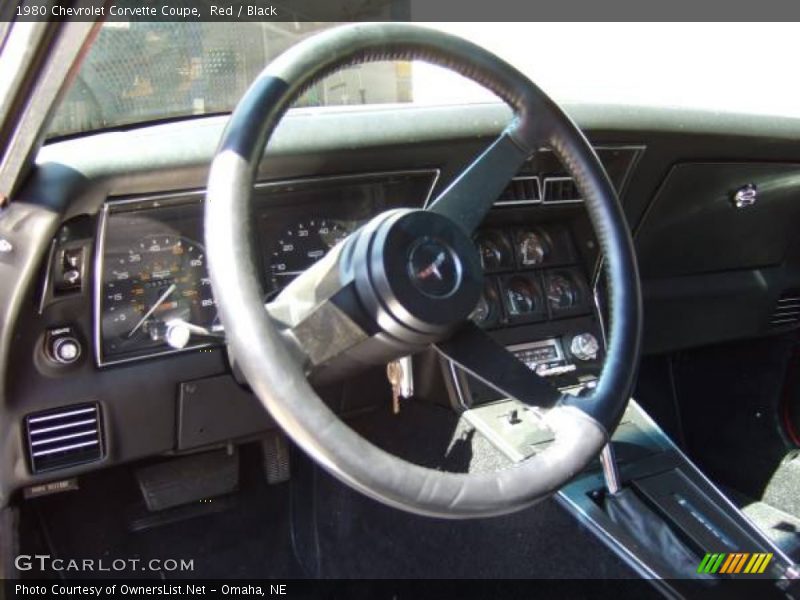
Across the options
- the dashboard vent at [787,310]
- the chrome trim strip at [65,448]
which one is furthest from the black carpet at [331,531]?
the dashboard vent at [787,310]

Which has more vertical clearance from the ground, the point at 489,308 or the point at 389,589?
the point at 489,308

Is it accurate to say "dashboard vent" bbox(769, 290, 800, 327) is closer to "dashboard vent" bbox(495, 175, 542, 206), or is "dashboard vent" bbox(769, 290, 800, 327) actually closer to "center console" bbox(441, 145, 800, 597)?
"center console" bbox(441, 145, 800, 597)

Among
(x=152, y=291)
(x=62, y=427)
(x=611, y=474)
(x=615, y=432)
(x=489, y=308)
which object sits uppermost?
(x=152, y=291)

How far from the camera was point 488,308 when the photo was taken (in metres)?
2.01

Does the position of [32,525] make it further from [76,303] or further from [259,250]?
[259,250]

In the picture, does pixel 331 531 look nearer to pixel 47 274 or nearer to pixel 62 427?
pixel 62 427

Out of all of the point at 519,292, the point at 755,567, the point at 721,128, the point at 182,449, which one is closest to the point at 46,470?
the point at 182,449

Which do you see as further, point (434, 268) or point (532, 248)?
point (532, 248)

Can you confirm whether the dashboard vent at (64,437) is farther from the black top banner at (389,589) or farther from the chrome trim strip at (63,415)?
the black top banner at (389,589)

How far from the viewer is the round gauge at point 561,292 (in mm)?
2121

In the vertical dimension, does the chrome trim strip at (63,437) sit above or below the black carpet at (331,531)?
above

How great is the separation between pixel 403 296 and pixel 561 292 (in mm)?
1045

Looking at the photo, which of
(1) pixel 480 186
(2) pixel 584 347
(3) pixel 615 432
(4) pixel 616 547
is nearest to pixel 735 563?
(4) pixel 616 547

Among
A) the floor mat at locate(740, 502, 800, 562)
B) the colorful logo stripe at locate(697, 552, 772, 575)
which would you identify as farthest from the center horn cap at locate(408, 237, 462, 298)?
the floor mat at locate(740, 502, 800, 562)
